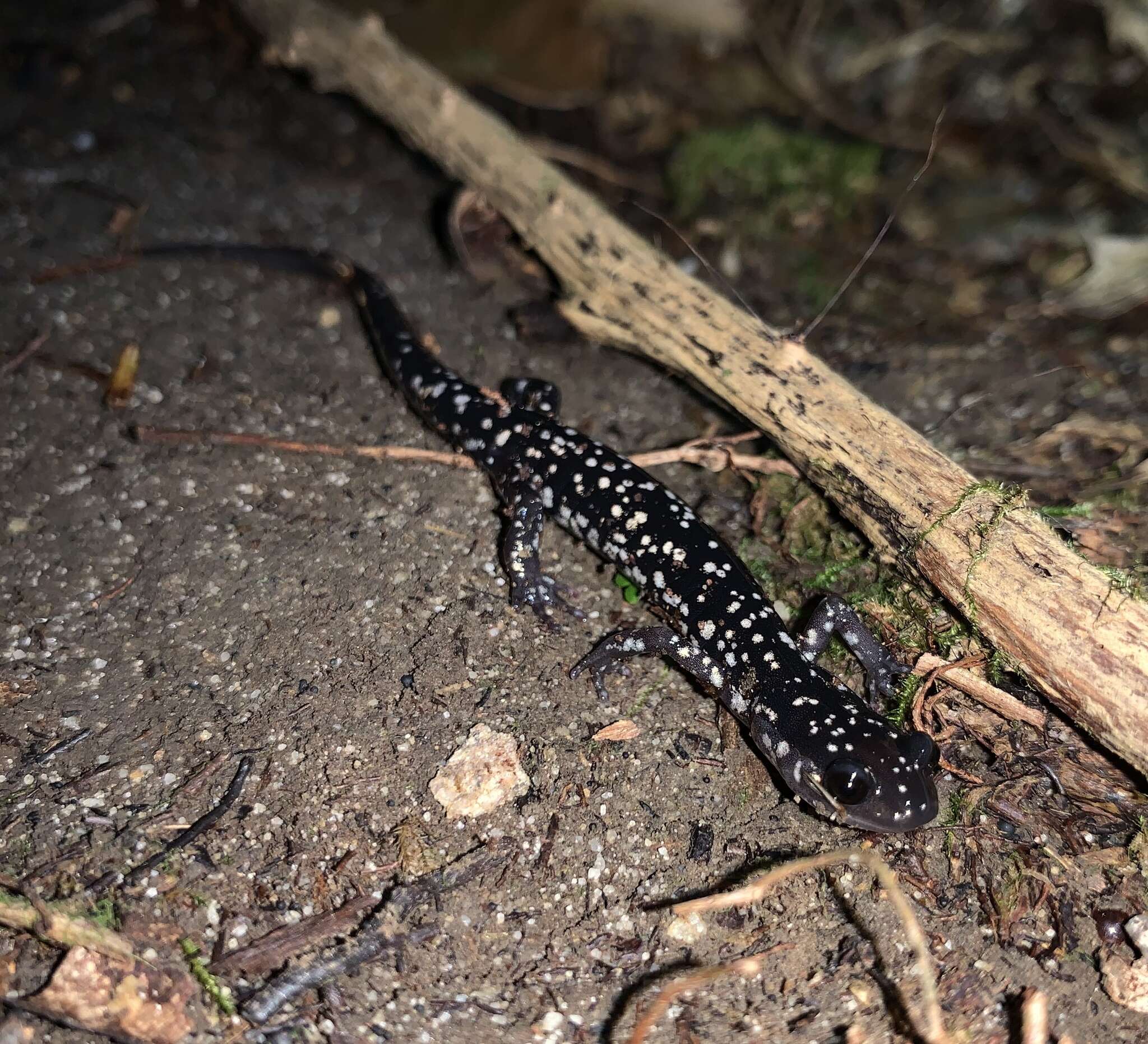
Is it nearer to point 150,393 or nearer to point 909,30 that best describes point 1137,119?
point 909,30

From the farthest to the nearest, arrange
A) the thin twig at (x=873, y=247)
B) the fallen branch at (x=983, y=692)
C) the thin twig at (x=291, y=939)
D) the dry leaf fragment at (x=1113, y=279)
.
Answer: the dry leaf fragment at (x=1113, y=279), the thin twig at (x=873, y=247), the fallen branch at (x=983, y=692), the thin twig at (x=291, y=939)

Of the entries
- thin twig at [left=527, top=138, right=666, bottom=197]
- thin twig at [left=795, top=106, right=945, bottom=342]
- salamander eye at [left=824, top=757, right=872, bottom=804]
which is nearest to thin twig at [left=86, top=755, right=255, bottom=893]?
salamander eye at [left=824, top=757, right=872, bottom=804]

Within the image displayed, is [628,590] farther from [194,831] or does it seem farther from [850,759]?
[194,831]

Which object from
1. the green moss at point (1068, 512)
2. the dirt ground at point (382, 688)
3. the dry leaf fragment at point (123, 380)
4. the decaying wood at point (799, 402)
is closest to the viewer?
the dirt ground at point (382, 688)

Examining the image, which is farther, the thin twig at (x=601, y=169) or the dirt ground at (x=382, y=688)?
the thin twig at (x=601, y=169)

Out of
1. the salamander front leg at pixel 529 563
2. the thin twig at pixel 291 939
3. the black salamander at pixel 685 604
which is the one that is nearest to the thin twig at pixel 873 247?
the black salamander at pixel 685 604

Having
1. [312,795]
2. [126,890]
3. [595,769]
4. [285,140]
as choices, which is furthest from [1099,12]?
[126,890]

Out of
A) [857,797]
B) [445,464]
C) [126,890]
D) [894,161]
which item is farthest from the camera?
[894,161]

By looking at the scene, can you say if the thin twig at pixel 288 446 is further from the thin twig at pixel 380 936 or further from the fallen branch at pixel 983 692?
the fallen branch at pixel 983 692
